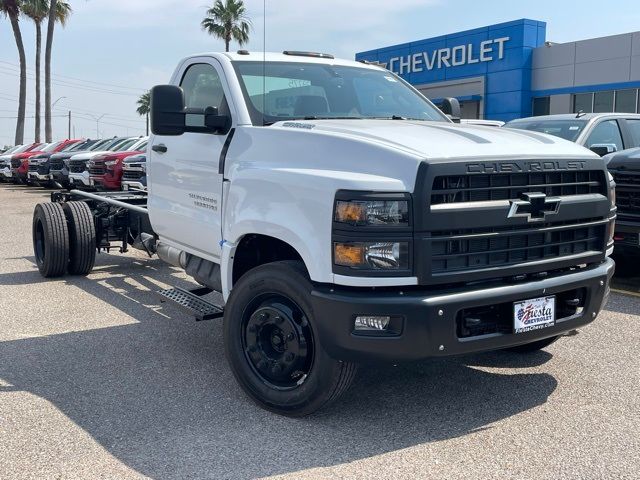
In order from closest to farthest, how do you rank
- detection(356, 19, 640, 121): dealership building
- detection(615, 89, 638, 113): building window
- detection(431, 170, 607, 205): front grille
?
detection(431, 170, 607, 205): front grille
detection(615, 89, 638, 113): building window
detection(356, 19, 640, 121): dealership building

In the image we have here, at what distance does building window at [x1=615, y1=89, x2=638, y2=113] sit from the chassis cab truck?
23.9 metres

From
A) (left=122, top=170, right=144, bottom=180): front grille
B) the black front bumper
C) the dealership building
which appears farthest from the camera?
the dealership building

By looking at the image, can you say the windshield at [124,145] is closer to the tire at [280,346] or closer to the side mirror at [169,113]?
the side mirror at [169,113]

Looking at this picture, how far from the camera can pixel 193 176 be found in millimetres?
5250

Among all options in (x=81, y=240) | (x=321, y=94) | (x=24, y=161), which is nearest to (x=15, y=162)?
(x=24, y=161)

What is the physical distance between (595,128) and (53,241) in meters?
6.78

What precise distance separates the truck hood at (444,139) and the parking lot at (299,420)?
5.01 ft

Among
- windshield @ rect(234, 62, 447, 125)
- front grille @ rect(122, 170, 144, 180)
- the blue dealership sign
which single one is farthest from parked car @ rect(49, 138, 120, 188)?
windshield @ rect(234, 62, 447, 125)

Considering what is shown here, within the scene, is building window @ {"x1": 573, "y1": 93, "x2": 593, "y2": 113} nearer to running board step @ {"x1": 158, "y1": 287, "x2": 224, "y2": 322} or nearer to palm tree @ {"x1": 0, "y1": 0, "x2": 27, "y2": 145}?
running board step @ {"x1": 158, "y1": 287, "x2": 224, "y2": 322}

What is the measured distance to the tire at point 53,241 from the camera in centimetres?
812

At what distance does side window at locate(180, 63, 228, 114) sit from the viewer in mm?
5121

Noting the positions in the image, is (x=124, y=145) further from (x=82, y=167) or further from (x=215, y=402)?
(x=215, y=402)

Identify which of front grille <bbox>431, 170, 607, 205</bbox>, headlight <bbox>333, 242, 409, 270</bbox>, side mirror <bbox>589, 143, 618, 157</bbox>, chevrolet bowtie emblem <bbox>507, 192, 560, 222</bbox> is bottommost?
headlight <bbox>333, 242, 409, 270</bbox>

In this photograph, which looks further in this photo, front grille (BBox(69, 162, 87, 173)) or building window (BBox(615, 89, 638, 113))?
building window (BBox(615, 89, 638, 113))
